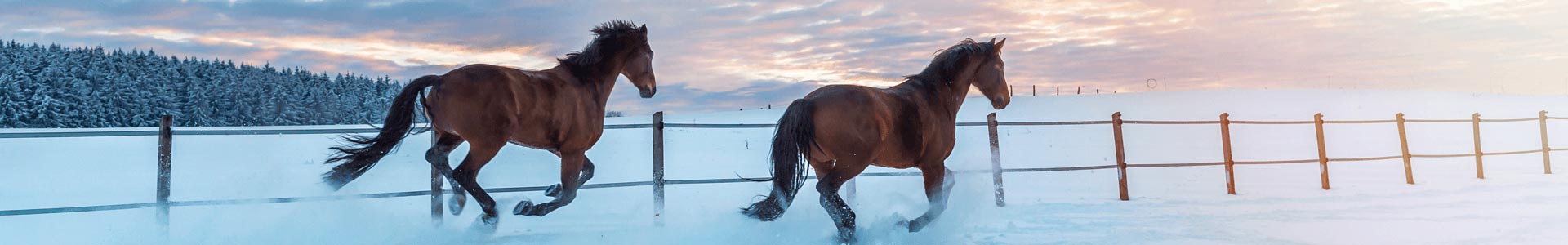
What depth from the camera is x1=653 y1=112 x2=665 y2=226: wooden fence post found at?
5754mm

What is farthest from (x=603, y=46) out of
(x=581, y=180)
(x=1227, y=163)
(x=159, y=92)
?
(x=159, y=92)

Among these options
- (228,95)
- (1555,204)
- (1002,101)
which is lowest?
(1555,204)

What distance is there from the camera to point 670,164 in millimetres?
15359

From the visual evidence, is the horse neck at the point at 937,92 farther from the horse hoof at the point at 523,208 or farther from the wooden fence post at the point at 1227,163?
the wooden fence post at the point at 1227,163

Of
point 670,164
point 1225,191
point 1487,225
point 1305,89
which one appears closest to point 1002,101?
point 1487,225

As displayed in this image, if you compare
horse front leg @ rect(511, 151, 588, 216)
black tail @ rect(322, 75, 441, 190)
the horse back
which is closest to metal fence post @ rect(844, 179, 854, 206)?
the horse back

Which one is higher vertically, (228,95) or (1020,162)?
(228,95)

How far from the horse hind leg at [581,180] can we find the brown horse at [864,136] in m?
0.94

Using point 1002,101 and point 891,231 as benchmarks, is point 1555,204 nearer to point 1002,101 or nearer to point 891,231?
point 1002,101

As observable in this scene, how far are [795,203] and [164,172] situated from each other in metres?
3.96

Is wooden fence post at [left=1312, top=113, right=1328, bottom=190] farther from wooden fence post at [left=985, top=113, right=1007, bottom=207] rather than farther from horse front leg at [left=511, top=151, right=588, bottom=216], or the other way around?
horse front leg at [left=511, top=151, right=588, bottom=216]

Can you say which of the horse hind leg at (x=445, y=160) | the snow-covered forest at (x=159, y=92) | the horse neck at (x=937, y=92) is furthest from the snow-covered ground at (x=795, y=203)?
the snow-covered forest at (x=159, y=92)

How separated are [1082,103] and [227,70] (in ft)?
128

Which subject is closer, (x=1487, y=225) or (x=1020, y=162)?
(x=1487, y=225)
